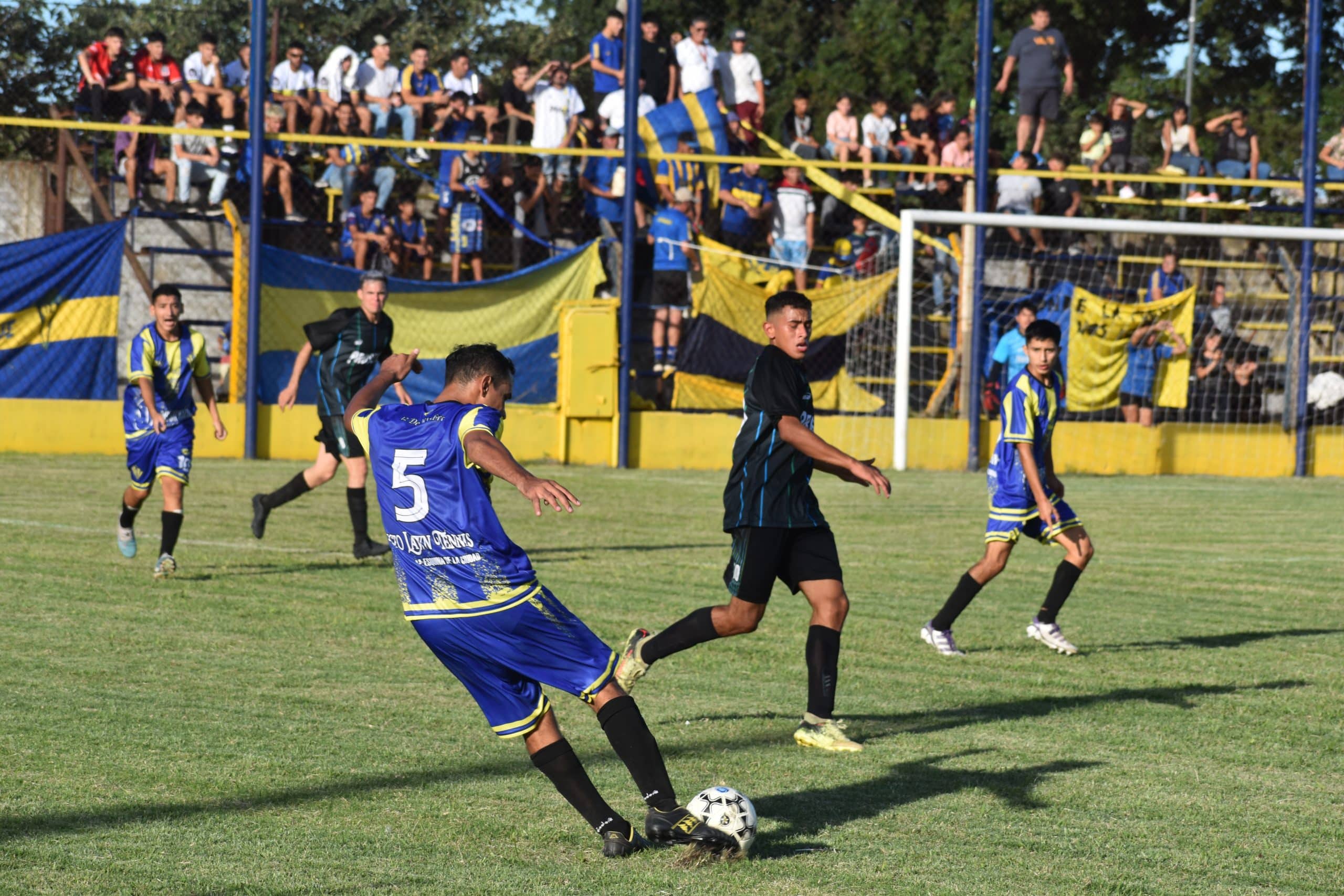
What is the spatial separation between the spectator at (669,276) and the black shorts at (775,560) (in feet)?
42.3

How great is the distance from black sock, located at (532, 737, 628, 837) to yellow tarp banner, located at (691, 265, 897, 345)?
1426 cm

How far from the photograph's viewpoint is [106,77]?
60.9 ft

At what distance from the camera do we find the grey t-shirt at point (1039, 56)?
2073 cm

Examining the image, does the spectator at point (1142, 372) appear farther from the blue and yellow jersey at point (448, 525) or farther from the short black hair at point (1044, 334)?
the blue and yellow jersey at point (448, 525)

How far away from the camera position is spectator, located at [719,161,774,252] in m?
19.7

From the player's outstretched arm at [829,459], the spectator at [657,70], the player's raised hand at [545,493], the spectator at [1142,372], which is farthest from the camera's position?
the spectator at [657,70]

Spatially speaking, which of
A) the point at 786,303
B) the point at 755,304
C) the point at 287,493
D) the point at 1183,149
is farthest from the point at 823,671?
the point at 1183,149

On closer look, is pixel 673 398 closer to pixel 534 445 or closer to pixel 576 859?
pixel 534 445

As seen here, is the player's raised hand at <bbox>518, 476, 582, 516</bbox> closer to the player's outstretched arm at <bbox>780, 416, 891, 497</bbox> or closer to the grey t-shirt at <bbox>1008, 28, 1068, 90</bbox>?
the player's outstretched arm at <bbox>780, 416, 891, 497</bbox>

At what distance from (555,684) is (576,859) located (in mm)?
547

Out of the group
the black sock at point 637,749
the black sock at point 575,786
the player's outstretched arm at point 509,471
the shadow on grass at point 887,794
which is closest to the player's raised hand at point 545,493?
the player's outstretched arm at point 509,471

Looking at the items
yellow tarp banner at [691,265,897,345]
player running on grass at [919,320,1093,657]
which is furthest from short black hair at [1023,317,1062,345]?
yellow tarp banner at [691,265,897,345]

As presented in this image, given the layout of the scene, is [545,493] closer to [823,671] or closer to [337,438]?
[823,671]

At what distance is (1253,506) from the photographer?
53.2 feet
